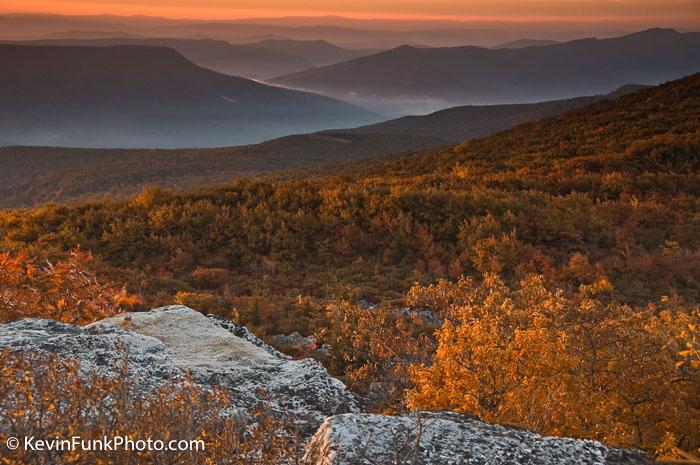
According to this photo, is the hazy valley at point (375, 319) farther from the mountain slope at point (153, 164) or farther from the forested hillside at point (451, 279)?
the mountain slope at point (153, 164)

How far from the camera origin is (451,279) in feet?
45.2

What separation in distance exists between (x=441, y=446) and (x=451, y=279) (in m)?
10.1

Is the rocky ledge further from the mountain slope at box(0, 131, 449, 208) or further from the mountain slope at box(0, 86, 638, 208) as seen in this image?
the mountain slope at box(0, 131, 449, 208)

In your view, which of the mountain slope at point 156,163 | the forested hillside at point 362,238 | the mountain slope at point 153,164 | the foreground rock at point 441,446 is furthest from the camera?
the mountain slope at point 156,163

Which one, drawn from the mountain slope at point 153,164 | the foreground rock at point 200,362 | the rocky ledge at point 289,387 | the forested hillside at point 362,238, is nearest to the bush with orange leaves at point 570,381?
the rocky ledge at point 289,387

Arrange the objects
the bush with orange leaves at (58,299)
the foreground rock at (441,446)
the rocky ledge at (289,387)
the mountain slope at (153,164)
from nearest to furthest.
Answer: the foreground rock at (441,446) → the rocky ledge at (289,387) → the bush with orange leaves at (58,299) → the mountain slope at (153,164)

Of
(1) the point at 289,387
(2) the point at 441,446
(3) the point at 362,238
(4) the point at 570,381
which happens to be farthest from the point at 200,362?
(3) the point at 362,238

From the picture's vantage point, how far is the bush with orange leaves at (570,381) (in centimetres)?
499

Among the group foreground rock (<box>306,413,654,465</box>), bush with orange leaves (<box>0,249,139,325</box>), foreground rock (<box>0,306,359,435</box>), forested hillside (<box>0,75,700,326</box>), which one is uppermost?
foreground rock (<box>306,413,654,465</box>)

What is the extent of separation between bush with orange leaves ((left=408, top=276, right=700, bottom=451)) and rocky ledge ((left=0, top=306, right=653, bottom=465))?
32.0 inches

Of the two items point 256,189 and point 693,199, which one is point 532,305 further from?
point 693,199

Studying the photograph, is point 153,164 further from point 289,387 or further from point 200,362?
point 289,387

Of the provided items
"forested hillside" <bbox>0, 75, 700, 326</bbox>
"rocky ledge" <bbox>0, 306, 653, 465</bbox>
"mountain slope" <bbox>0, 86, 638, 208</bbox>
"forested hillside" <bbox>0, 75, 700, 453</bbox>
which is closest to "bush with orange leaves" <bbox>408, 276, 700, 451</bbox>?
"forested hillside" <bbox>0, 75, 700, 453</bbox>

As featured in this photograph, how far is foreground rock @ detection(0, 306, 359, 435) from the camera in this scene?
17.6 feet
